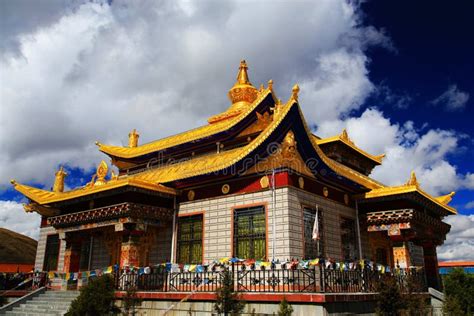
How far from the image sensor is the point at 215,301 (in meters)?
11.9

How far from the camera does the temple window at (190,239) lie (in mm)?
17203

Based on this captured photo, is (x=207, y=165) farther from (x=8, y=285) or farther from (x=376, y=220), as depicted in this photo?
(x=8, y=285)

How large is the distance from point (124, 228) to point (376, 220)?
1107 centimetres

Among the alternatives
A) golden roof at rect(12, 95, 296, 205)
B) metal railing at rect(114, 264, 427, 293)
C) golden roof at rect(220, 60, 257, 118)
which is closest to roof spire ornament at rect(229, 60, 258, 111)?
golden roof at rect(220, 60, 257, 118)

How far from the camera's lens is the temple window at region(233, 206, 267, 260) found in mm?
15375

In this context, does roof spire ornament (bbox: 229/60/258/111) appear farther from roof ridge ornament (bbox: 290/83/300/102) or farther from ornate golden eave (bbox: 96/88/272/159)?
roof ridge ornament (bbox: 290/83/300/102)

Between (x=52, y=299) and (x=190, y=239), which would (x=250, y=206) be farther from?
(x=52, y=299)

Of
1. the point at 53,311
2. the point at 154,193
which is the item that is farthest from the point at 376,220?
the point at 53,311

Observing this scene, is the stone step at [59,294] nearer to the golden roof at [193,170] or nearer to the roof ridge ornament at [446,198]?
the golden roof at [193,170]

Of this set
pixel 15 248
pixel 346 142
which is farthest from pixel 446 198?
pixel 15 248

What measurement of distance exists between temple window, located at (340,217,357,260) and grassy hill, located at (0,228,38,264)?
56931mm

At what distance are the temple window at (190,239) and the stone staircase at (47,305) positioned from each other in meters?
4.47

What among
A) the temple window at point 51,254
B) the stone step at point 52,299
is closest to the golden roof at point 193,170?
the temple window at point 51,254

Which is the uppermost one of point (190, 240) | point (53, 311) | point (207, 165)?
point (207, 165)
